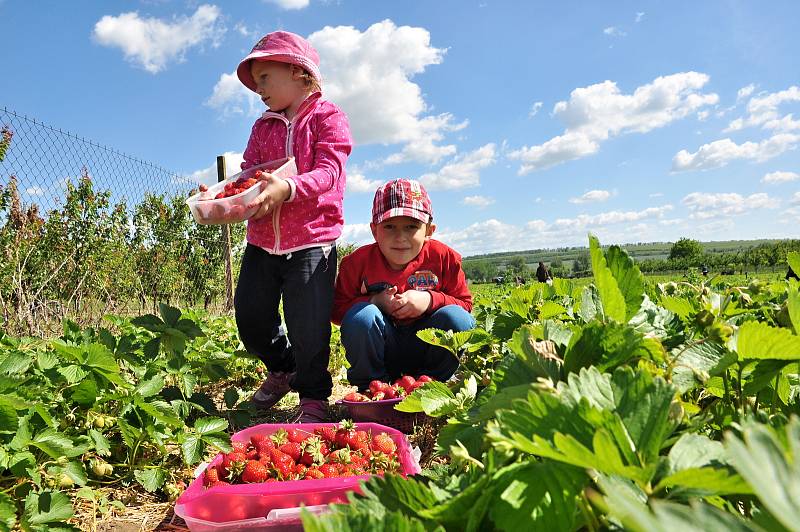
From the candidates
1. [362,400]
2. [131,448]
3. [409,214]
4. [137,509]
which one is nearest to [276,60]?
[409,214]

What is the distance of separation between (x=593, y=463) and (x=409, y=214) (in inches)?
89.7

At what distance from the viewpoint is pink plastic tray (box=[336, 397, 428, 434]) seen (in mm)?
2229

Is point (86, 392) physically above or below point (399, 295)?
below

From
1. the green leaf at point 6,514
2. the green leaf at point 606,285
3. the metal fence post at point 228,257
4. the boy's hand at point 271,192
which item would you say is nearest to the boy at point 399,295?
the boy's hand at point 271,192

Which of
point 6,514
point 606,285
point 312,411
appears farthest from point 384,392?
point 606,285

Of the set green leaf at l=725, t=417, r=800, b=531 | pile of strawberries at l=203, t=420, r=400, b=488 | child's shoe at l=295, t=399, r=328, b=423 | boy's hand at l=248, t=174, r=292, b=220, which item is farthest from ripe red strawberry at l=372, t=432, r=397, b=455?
green leaf at l=725, t=417, r=800, b=531

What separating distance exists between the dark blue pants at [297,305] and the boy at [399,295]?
146 millimetres

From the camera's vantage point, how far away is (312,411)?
253 centimetres

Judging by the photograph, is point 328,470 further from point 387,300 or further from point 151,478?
point 387,300

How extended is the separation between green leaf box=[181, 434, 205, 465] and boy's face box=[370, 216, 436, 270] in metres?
1.35

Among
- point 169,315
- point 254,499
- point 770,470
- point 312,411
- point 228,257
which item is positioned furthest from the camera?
point 228,257

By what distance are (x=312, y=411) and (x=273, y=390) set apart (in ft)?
1.59

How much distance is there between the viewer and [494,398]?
24.3 inches

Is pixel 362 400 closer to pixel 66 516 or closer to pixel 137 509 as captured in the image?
pixel 137 509
